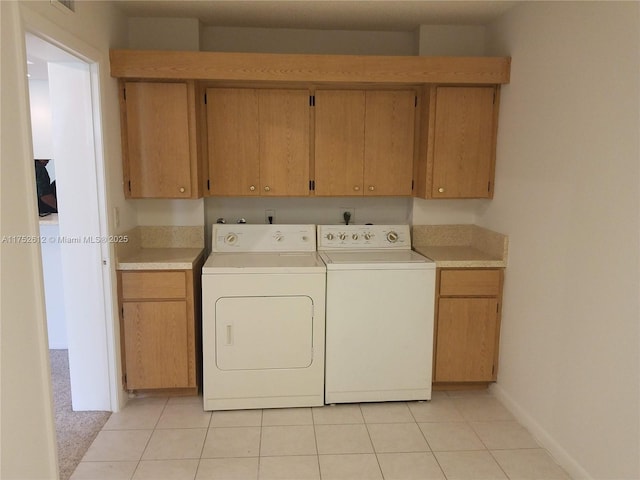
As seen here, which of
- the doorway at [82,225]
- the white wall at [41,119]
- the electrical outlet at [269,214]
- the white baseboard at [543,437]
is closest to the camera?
the white baseboard at [543,437]

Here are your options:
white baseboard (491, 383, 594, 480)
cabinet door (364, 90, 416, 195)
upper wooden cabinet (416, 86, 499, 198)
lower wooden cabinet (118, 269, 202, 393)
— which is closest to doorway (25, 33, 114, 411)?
lower wooden cabinet (118, 269, 202, 393)

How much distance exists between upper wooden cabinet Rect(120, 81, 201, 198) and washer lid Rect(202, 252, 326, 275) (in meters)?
0.47

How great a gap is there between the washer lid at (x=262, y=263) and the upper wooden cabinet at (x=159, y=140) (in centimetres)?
47

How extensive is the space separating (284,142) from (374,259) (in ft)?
3.27

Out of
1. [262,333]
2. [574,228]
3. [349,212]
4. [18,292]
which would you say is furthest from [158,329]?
[574,228]

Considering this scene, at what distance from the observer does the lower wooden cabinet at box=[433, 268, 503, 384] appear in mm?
3004

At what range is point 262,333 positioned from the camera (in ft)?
9.36

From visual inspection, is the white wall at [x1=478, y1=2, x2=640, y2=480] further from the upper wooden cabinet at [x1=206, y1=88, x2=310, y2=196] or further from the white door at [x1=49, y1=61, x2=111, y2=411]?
the white door at [x1=49, y1=61, x2=111, y2=411]

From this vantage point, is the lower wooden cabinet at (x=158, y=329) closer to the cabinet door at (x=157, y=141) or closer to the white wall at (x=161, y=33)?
the cabinet door at (x=157, y=141)

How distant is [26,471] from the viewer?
69.8 inches

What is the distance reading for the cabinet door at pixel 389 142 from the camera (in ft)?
10.5

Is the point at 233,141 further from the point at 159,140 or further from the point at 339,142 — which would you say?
the point at 339,142

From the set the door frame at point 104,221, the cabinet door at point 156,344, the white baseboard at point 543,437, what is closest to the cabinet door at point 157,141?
the door frame at point 104,221

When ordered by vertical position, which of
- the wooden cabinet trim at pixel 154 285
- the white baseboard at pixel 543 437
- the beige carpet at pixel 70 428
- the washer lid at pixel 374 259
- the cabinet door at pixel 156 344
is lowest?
the beige carpet at pixel 70 428
